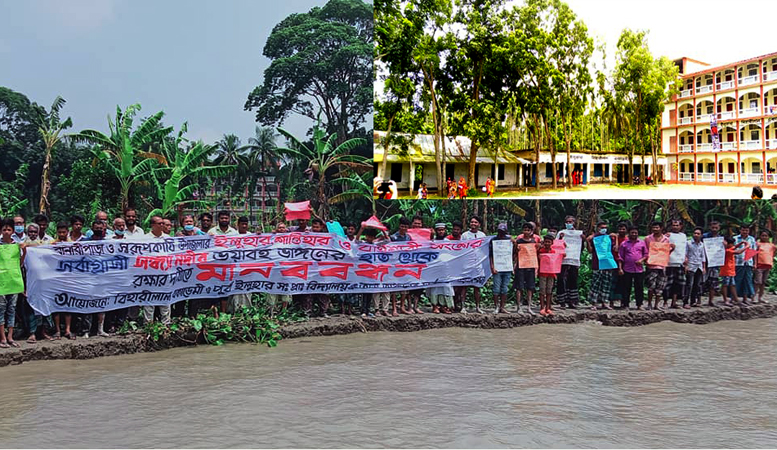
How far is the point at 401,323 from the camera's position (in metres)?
9.88

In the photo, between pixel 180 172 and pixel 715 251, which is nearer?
pixel 715 251

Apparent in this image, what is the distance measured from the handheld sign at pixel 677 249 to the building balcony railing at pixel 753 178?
13693mm

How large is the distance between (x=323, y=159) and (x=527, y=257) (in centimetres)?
662

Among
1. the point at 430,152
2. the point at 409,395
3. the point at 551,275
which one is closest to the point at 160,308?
the point at 409,395

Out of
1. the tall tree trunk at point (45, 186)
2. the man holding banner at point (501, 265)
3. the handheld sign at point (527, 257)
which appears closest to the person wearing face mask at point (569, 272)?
the handheld sign at point (527, 257)

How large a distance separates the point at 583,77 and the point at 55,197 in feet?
49.5

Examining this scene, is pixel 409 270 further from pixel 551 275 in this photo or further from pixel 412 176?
pixel 412 176

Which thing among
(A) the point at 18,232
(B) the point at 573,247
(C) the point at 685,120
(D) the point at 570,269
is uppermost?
(C) the point at 685,120

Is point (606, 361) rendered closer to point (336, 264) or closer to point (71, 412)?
point (336, 264)

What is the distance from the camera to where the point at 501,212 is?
Answer: 12000 millimetres

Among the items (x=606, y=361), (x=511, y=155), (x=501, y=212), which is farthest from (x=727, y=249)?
(x=511, y=155)

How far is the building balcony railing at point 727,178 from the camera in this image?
2302cm

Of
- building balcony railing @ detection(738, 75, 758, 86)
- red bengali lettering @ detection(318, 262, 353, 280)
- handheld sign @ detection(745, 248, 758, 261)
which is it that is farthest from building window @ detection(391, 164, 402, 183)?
building balcony railing @ detection(738, 75, 758, 86)

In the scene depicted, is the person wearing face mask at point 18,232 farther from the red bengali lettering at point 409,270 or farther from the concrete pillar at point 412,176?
the concrete pillar at point 412,176
